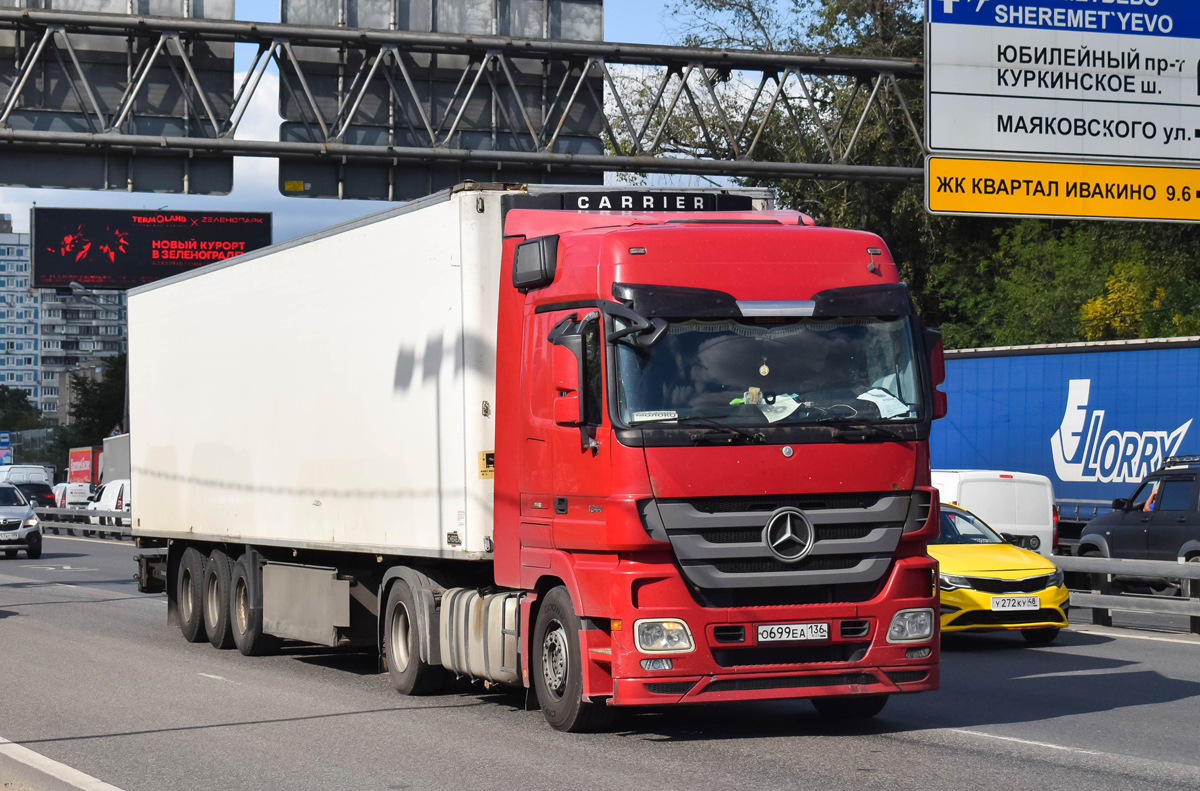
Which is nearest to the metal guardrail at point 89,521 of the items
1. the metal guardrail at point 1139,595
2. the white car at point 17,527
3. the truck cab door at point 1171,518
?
the white car at point 17,527

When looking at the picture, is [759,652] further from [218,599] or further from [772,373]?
[218,599]

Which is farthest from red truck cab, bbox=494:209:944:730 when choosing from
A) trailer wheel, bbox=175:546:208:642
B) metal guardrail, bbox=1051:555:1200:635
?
metal guardrail, bbox=1051:555:1200:635

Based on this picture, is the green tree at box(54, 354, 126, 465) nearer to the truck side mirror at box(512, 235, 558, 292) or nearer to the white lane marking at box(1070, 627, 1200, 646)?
the white lane marking at box(1070, 627, 1200, 646)

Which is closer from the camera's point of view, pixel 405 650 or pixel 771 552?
pixel 771 552

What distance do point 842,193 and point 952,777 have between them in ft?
126

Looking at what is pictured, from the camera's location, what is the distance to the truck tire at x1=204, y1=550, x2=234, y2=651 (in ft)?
51.4

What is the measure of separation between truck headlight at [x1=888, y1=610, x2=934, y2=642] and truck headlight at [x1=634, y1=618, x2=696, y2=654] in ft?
4.07

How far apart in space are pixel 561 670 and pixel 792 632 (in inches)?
57.5

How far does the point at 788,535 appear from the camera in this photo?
9102 mm

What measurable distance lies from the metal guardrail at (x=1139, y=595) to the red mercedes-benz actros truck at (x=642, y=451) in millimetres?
7535

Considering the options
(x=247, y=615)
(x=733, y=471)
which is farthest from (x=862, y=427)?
(x=247, y=615)

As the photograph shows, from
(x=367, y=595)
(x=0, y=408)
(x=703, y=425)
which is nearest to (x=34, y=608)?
(x=367, y=595)

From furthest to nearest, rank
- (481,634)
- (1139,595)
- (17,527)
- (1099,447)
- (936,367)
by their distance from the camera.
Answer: (17,527)
(1099,447)
(1139,595)
(481,634)
(936,367)

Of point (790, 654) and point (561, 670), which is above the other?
point (790, 654)
